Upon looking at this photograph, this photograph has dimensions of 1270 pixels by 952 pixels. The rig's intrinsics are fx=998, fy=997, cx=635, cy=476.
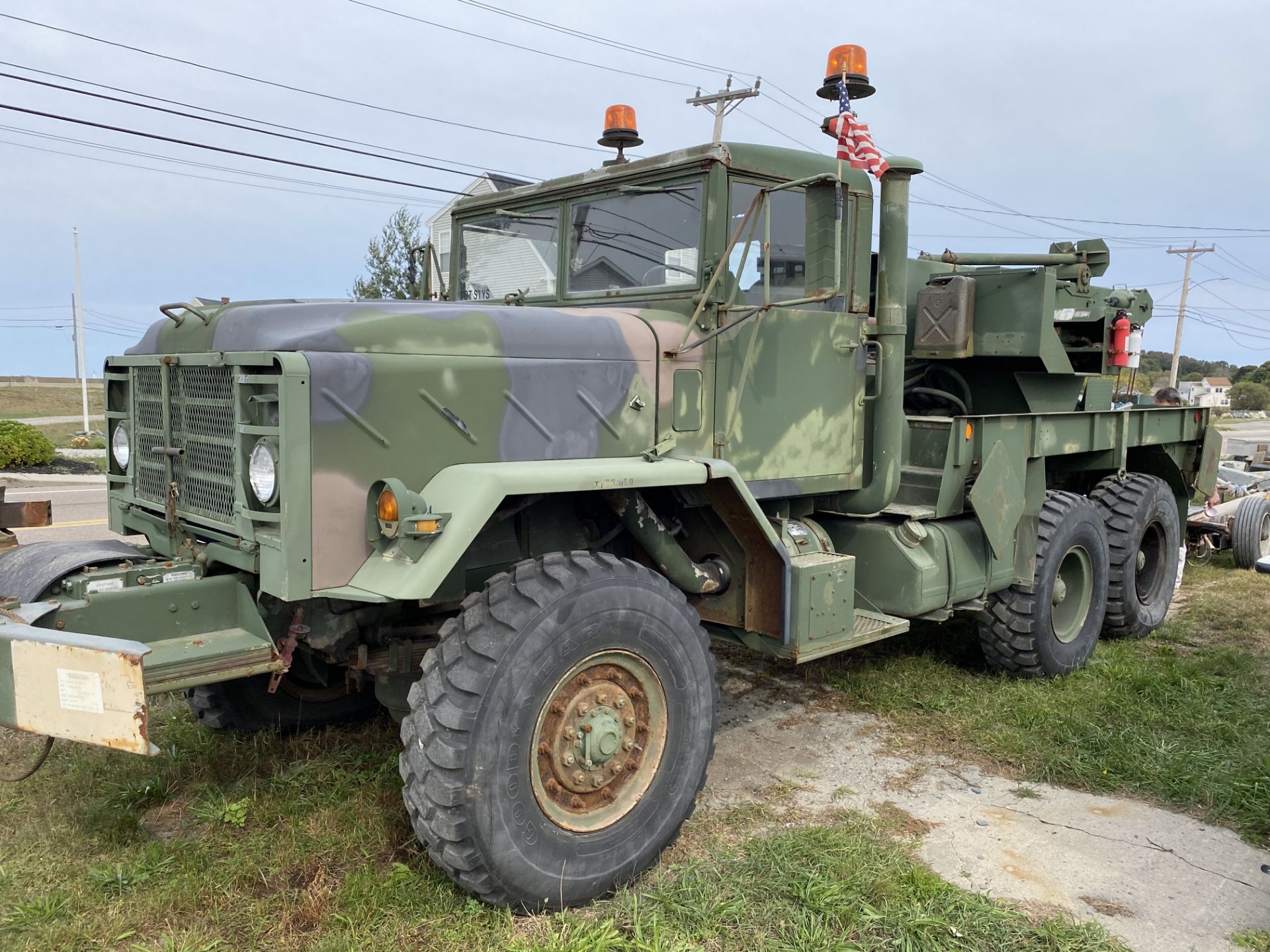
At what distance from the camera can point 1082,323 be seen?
661 cm

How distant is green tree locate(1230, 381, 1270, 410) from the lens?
203ft

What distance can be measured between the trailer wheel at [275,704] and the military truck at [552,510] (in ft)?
0.06

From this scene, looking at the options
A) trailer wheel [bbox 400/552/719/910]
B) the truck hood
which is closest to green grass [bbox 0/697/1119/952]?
trailer wheel [bbox 400/552/719/910]

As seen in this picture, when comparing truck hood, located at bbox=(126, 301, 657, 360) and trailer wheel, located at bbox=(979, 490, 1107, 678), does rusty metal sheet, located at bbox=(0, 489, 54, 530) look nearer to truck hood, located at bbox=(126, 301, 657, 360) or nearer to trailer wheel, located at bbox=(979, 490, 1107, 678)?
truck hood, located at bbox=(126, 301, 657, 360)

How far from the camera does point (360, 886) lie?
10.4 ft

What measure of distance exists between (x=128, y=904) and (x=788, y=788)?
2436 mm

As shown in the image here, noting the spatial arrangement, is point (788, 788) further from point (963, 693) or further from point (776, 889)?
point (963, 693)

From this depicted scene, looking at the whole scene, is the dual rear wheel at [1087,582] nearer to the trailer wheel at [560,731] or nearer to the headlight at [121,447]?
the trailer wheel at [560,731]

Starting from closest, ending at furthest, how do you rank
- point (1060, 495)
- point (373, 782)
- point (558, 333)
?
point (558, 333) → point (373, 782) → point (1060, 495)

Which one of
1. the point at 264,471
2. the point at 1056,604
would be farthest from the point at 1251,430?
the point at 264,471

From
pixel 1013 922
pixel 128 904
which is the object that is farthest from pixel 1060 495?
pixel 128 904

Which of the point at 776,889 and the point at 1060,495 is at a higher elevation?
the point at 1060,495

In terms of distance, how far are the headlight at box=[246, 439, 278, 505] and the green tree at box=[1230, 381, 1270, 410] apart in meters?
70.9

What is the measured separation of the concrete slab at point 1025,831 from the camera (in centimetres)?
328
